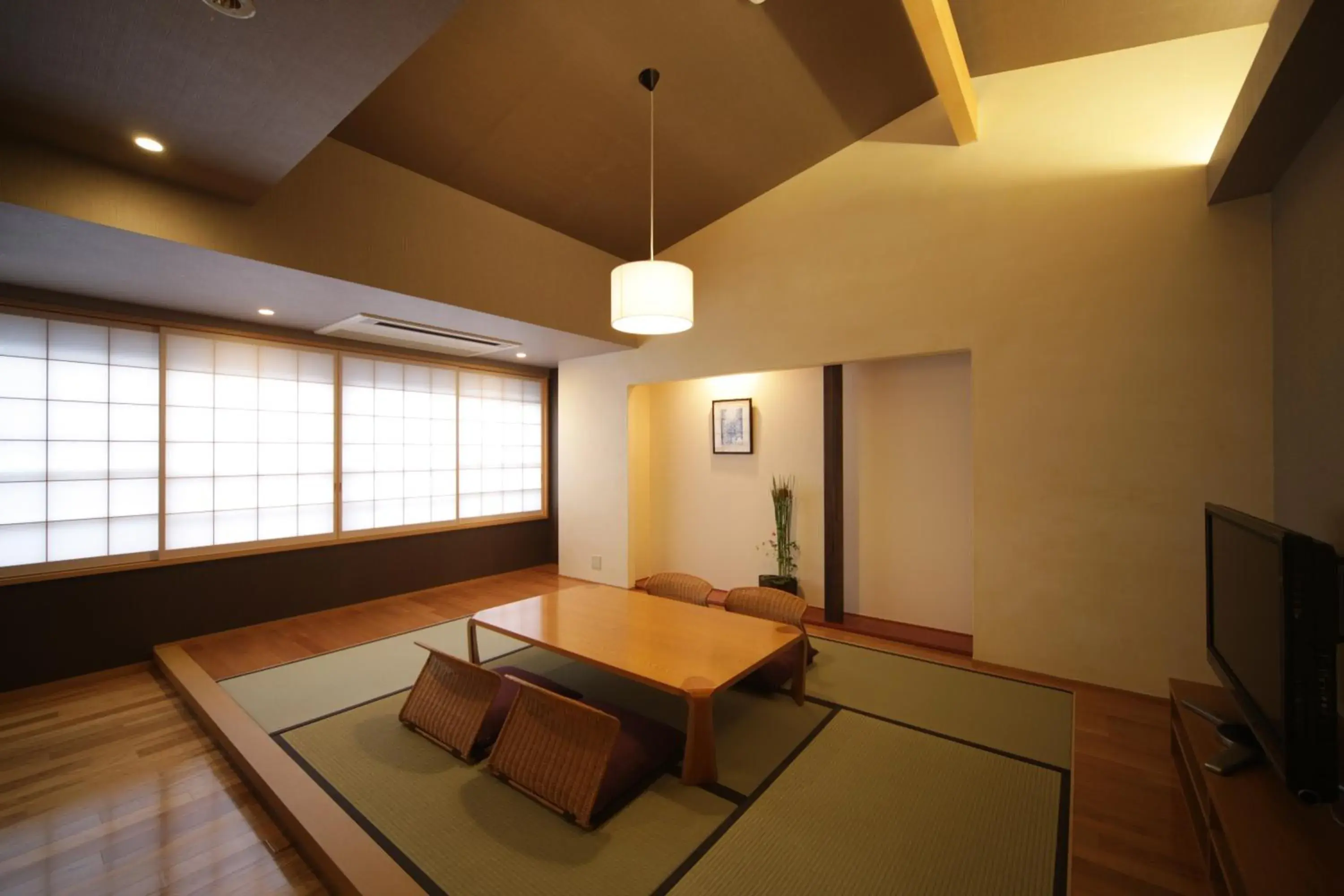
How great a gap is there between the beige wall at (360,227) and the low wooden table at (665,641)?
2112 mm

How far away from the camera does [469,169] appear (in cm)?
353

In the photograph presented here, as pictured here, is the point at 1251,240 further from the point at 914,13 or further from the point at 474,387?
the point at 474,387

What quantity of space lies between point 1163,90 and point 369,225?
4.44 meters

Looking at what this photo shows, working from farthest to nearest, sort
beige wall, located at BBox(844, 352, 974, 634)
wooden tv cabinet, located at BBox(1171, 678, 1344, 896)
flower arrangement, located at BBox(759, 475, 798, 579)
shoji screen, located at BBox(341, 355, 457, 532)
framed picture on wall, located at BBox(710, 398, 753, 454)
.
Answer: framed picture on wall, located at BBox(710, 398, 753, 454) < shoji screen, located at BBox(341, 355, 457, 532) < flower arrangement, located at BBox(759, 475, 798, 579) < beige wall, located at BBox(844, 352, 974, 634) < wooden tv cabinet, located at BBox(1171, 678, 1344, 896)

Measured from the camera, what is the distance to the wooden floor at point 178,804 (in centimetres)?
180

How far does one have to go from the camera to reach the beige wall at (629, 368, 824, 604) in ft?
15.6

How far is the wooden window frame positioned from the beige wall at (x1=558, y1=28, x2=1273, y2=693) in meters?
3.90

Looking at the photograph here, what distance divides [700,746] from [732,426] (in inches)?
130

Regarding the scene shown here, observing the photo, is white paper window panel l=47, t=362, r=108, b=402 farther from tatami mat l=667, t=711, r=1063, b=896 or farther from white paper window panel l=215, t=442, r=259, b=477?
tatami mat l=667, t=711, r=1063, b=896

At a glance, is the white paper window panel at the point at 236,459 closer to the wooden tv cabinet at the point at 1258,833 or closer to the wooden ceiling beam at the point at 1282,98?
the wooden tv cabinet at the point at 1258,833

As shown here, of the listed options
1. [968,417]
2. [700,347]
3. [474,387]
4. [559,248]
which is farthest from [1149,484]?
[474,387]

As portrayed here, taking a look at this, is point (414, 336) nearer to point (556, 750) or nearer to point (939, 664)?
point (556, 750)

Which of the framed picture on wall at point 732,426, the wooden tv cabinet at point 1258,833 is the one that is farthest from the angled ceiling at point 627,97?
the wooden tv cabinet at point 1258,833

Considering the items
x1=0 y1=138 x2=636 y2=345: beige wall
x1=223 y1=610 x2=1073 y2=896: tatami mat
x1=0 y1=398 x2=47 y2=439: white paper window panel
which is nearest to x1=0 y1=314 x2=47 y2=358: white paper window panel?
x1=0 y1=398 x2=47 y2=439: white paper window panel
